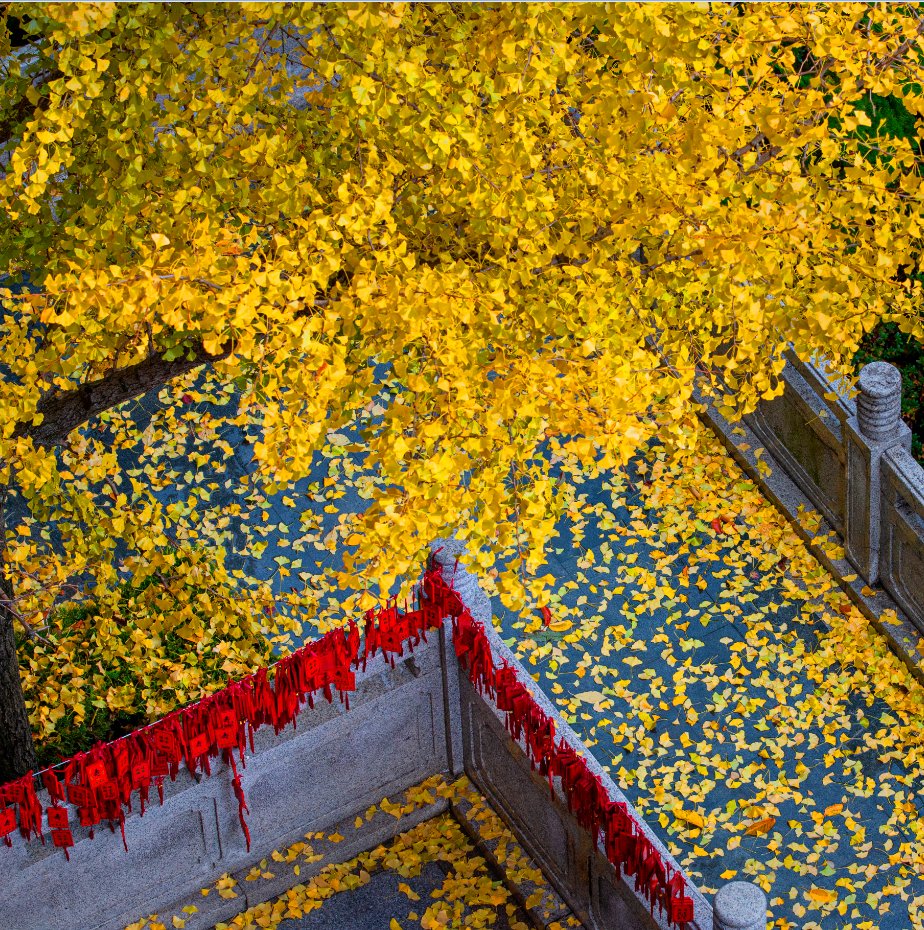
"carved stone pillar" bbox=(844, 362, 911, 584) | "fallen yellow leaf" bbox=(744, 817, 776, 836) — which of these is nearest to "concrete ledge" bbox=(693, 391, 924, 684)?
"carved stone pillar" bbox=(844, 362, 911, 584)

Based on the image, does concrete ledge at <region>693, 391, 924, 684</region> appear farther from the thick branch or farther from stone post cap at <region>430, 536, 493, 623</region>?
the thick branch

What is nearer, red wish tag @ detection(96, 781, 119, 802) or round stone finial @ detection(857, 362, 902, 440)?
red wish tag @ detection(96, 781, 119, 802)

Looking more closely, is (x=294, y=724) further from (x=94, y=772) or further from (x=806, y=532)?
(x=806, y=532)

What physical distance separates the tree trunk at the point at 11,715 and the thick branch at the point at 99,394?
1147 millimetres

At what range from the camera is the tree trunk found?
9.05 m

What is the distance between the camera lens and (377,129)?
7191 mm

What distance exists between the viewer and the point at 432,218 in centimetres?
800

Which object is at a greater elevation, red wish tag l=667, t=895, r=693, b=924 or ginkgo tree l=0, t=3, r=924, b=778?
ginkgo tree l=0, t=3, r=924, b=778

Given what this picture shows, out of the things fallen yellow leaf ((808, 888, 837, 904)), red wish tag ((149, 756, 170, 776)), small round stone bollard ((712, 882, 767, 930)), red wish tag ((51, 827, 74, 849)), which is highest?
red wish tag ((149, 756, 170, 776))

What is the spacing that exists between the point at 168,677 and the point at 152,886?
1.65 meters

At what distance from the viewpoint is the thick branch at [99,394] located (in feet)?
26.7

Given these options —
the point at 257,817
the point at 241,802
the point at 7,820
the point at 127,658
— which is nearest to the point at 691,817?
the point at 257,817

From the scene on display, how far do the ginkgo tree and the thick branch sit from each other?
26 mm

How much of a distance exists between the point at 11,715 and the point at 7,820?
1.12 m
